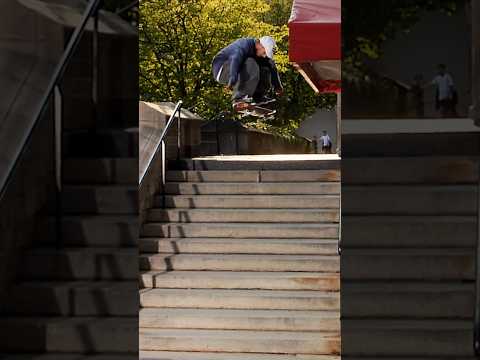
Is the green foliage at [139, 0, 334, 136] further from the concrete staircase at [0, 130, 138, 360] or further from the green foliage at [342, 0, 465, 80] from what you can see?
the green foliage at [342, 0, 465, 80]

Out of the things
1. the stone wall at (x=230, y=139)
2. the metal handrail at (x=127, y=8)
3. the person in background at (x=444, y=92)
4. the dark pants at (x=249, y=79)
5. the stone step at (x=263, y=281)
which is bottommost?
the stone step at (x=263, y=281)

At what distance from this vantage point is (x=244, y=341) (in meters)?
6.24

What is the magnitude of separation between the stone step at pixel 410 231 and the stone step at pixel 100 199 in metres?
1.19

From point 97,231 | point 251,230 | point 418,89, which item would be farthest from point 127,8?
point 251,230

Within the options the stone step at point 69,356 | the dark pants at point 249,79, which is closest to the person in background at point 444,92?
the stone step at point 69,356

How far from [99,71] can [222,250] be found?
3.70 metres

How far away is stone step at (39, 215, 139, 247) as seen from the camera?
4.32 metres

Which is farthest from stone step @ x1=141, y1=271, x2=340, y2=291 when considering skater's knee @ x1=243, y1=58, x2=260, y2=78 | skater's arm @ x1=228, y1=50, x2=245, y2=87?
skater's knee @ x1=243, y1=58, x2=260, y2=78

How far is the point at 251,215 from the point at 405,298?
4279 millimetres

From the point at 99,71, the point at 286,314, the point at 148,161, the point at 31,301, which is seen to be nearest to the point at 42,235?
the point at 31,301

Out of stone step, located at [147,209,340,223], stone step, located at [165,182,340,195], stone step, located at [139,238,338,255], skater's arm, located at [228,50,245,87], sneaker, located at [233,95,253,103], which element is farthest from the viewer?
sneaker, located at [233,95,253,103]

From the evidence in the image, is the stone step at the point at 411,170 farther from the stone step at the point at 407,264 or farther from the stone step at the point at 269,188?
the stone step at the point at 269,188

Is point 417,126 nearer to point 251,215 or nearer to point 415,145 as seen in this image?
point 415,145

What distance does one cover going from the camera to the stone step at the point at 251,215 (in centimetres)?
807
